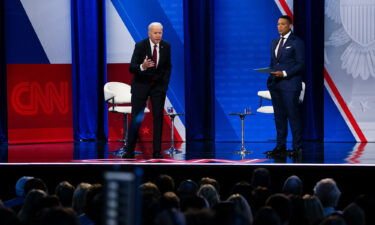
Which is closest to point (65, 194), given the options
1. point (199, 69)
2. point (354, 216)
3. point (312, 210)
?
point (312, 210)

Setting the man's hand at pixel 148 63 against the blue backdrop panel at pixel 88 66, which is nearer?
the man's hand at pixel 148 63

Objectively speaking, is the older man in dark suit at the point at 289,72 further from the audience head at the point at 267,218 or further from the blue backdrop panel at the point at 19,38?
the blue backdrop panel at the point at 19,38

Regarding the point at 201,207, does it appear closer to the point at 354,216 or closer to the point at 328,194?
the point at 354,216

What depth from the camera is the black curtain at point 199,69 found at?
8203 mm

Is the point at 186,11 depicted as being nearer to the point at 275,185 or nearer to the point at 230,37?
the point at 230,37

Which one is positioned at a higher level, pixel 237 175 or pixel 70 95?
pixel 70 95

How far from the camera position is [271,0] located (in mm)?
8305

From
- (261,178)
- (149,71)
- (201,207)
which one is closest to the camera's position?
(201,207)

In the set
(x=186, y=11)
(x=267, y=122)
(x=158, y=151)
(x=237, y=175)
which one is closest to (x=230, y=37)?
(x=186, y=11)

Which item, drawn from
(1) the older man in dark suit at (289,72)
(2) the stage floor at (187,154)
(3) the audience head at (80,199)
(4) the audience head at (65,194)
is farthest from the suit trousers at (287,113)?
(3) the audience head at (80,199)

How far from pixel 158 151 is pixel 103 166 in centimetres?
122

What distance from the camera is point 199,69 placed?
8.23 metres

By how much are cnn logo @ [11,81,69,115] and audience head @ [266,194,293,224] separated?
6.53 meters

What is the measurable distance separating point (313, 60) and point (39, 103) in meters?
4.05
